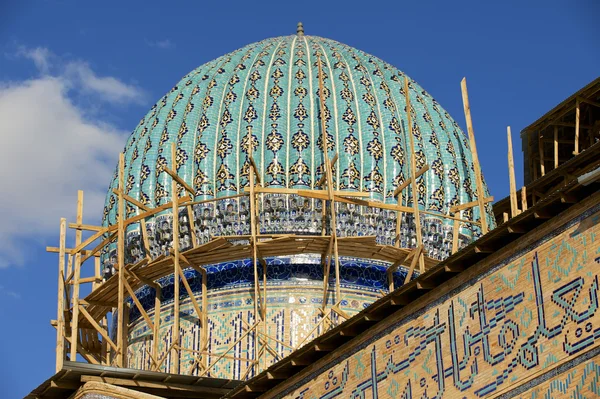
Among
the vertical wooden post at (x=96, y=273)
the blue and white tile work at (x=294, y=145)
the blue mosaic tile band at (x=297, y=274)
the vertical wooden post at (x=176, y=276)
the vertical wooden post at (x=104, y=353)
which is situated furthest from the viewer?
the vertical wooden post at (x=96, y=273)

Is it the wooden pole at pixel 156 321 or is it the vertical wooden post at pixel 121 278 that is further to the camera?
the vertical wooden post at pixel 121 278

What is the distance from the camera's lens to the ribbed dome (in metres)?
21.0

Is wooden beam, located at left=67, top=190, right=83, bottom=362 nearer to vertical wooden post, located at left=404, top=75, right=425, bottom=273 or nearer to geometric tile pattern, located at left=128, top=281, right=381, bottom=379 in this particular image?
geometric tile pattern, located at left=128, top=281, right=381, bottom=379

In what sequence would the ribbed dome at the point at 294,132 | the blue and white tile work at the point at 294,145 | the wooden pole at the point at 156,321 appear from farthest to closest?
1. the ribbed dome at the point at 294,132
2. the blue and white tile work at the point at 294,145
3. the wooden pole at the point at 156,321

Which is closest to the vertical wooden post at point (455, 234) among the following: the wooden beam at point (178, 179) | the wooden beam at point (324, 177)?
the wooden beam at point (324, 177)

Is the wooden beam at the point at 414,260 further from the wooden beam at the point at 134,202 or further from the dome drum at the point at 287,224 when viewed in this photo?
the wooden beam at the point at 134,202

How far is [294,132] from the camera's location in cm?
2123

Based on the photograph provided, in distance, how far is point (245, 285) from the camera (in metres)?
20.3

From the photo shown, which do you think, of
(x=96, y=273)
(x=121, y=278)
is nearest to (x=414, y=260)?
(x=121, y=278)

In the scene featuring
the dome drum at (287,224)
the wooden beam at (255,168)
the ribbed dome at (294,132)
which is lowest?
the dome drum at (287,224)

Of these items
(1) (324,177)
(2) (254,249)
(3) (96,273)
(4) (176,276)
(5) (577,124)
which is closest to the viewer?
(4) (176,276)

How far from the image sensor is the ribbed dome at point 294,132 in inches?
827

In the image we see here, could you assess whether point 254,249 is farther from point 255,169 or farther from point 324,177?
point 324,177

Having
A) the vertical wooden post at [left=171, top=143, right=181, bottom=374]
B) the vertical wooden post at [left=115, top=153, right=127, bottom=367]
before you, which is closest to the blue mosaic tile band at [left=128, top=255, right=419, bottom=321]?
the vertical wooden post at [left=171, top=143, right=181, bottom=374]
